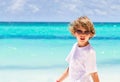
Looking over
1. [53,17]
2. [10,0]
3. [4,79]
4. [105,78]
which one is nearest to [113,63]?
[105,78]

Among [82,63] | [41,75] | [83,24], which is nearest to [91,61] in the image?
[82,63]

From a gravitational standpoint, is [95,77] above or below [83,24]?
below

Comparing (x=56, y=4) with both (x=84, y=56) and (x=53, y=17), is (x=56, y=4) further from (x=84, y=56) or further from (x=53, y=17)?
(x=84, y=56)

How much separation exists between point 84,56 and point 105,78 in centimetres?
172

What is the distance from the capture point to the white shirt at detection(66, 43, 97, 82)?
194 cm

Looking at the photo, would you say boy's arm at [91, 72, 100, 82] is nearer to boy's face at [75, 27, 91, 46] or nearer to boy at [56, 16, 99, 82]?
boy at [56, 16, 99, 82]

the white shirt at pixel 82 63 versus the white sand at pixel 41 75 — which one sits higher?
the white shirt at pixel 82 63

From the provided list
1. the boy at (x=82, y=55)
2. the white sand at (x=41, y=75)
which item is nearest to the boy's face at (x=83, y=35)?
the boy at (x=82, y=55)

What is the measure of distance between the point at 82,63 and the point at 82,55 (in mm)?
36

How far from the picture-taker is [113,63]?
441 cm

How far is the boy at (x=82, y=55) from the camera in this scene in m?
1.94

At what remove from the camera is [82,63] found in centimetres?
196

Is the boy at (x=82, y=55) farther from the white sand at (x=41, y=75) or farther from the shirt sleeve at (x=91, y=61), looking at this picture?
the white sand at (x=41, y=75)

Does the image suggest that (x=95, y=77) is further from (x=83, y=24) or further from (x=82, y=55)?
(x=83, y=24)
